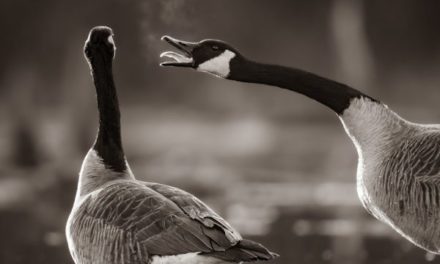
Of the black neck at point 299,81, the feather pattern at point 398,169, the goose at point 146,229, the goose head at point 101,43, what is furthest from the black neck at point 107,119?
the feather pattern at point 398,169

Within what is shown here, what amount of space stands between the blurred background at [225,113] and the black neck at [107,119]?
1.84 m

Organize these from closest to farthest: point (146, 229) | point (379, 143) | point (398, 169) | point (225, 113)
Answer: point (146, 229) < point (398, 169) < point (379, 143) < point (225, 113)

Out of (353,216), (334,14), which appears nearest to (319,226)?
(353,216)

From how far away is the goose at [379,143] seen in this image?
732 centimetres

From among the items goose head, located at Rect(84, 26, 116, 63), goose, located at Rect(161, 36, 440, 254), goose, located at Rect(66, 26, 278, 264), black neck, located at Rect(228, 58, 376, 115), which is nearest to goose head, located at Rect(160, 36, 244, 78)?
goose, located at Rect(161, 36, 440, 254)

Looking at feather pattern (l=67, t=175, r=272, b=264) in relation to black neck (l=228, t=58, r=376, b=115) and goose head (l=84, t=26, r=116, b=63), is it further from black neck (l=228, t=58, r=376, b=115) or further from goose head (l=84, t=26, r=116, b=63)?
goose head (l=84, t=26, r=116, b=63)

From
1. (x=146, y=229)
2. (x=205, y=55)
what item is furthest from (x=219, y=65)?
(x=146, y=229)

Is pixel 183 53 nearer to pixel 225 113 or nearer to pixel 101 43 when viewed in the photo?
pixel 101 43

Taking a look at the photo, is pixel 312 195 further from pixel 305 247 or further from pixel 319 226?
pixel 305 247

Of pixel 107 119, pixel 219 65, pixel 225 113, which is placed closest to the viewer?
pixel 219 65

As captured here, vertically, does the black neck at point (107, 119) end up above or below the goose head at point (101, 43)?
below

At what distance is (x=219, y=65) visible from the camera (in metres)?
7.82

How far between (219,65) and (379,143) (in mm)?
1217

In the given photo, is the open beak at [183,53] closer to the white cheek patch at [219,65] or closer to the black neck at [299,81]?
the white cheek patch at [219,65]
